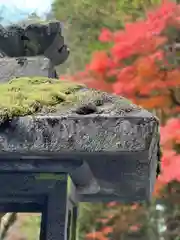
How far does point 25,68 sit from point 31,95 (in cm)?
44

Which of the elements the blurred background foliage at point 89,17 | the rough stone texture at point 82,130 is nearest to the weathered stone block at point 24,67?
the rough stone texture at point 82,130

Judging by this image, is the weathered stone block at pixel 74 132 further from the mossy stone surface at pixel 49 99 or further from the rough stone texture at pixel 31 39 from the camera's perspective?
the rough stone texture at pixel 31 39

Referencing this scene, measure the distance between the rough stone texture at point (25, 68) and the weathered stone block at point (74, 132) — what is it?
1.09 ft

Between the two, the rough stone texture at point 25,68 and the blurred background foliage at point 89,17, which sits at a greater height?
the blurred background foliage at point 89,17

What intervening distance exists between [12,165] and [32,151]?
5.7 inches

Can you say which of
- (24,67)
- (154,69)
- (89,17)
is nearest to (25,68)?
(24,67)

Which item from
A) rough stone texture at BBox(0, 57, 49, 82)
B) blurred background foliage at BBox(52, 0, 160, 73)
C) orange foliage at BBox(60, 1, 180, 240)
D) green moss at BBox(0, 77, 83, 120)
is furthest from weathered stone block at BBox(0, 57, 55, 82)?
blurred background foliage at BBox(52, 0, 160, 73)

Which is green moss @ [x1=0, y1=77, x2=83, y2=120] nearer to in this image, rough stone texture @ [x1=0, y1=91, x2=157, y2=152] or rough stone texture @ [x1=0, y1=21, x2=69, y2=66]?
rough stone texture @ [x1=0, y1=91, x2=157, y2=152]

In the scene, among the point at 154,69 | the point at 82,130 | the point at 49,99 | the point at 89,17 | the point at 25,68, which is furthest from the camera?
the point at 89,17

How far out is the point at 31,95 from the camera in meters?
1.08

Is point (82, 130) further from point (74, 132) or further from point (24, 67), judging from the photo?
point (24, 67)

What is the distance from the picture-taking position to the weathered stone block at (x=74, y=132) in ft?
3.05

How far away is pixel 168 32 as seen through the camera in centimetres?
486

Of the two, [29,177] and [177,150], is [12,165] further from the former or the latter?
[177,150]
